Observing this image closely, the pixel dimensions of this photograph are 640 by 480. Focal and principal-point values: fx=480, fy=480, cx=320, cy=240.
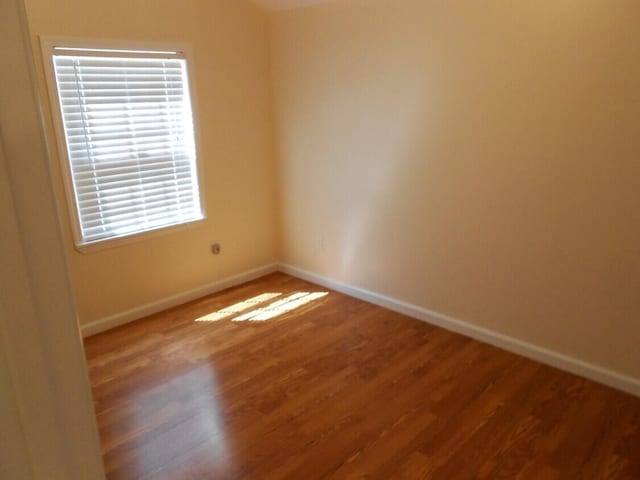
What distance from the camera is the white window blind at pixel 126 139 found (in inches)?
116

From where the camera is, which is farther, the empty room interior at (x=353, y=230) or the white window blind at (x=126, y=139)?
the white window blind at (x=126, y=139)

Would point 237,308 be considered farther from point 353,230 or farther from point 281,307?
point 353,230

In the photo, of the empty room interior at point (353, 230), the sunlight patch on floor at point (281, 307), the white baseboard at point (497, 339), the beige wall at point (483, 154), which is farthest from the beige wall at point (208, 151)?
the white baseboard at point (497, 339)

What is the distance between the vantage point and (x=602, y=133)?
7.65 feet

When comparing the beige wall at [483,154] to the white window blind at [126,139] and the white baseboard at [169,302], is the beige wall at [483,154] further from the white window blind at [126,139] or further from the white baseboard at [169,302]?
the white window blind at [126,139]

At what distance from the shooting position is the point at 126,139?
3.20m

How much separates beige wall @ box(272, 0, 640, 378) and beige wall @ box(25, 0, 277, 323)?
12.3 inches

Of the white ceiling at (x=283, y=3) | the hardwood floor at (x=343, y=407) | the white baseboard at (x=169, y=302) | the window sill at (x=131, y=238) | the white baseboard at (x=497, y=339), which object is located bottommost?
the hardwood floor at (x=343, y=407)

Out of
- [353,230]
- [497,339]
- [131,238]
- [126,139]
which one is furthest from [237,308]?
[497,339]

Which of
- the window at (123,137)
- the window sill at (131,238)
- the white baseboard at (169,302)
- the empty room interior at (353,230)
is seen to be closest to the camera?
the empty room interior at (353,230)

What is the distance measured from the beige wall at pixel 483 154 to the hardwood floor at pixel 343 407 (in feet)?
1.12

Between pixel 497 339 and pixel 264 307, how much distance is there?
1668mm

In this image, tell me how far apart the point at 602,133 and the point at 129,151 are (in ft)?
9.23

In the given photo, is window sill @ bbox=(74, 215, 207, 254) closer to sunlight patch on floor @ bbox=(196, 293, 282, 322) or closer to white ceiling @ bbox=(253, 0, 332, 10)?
sunlight patch on floor @ bbox=(196, 293, 282, 322)
